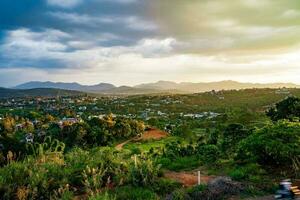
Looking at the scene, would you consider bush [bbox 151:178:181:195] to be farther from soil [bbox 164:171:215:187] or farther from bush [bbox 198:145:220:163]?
bush [bbox 198:145:220:163]

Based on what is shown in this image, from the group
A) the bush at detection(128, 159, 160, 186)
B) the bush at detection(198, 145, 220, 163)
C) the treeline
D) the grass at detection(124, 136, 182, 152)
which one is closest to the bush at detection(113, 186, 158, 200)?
the bush at detection(128, 159, 160, 186)

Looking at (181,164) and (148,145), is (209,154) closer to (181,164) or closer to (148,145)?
(181,164)

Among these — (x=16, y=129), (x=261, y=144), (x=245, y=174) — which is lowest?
(x=16, y=129)

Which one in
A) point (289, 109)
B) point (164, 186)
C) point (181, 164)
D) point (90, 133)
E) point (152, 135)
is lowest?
point (152, 135)

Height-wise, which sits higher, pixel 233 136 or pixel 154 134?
pixel 233 136

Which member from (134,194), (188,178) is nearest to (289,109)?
(188,178)

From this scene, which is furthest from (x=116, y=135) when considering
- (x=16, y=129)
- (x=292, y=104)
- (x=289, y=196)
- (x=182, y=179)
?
(x=289, y=196)

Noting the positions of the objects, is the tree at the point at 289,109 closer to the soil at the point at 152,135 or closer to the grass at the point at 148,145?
the grass at the point at 148,145

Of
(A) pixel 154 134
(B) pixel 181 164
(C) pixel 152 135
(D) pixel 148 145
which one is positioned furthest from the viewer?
(A) pixel 154 134

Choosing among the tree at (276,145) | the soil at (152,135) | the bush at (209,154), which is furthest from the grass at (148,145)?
the tree at (276,145)

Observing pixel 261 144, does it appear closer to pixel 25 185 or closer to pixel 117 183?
pixel 117 183

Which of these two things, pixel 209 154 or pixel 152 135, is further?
pixel 152 135
